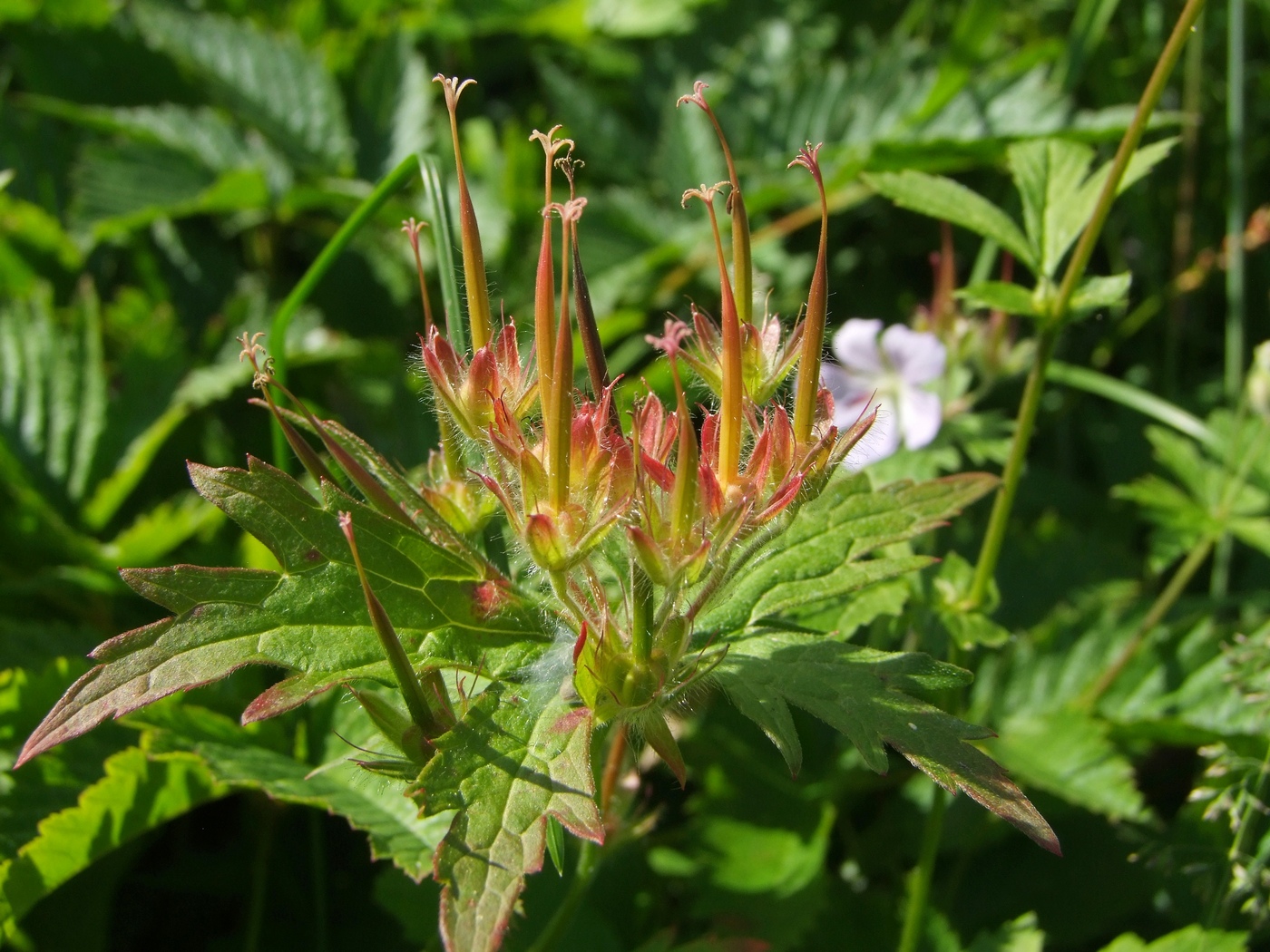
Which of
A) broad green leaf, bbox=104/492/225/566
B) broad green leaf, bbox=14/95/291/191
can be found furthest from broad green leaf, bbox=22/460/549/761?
broad green leaf, bbox=14/95/291/191

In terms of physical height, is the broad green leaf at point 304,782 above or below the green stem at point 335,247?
below

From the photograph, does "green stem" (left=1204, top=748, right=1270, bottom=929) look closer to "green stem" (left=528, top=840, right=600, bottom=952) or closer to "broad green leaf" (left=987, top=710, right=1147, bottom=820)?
"broad green leaf" (left=987, top=710, right=1147, bottom=820)

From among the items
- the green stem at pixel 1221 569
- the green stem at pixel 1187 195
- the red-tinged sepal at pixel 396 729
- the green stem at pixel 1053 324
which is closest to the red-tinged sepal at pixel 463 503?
the red-tinged sepal at pixel 396 729

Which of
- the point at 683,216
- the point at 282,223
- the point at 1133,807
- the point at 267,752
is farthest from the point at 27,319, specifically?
the point at 1133,807

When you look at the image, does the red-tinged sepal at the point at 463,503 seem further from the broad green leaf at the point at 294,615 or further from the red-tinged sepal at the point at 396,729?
the red-tinged sepal at the point at 396,729

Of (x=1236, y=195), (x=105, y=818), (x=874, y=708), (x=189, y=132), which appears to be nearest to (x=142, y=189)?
(x=189, y=132)

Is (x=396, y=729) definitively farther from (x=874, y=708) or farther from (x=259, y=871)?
(x=259, y=871)
